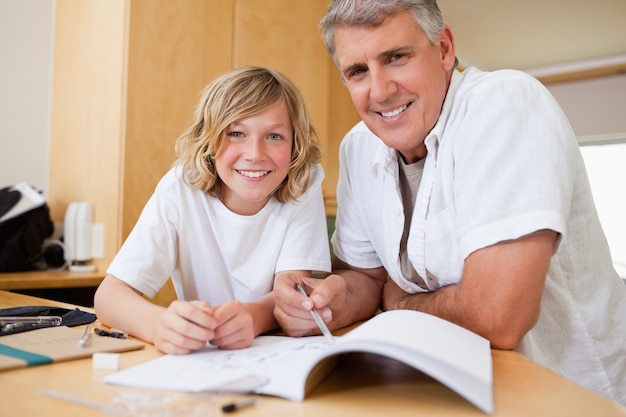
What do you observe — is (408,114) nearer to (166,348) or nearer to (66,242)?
(166,348)

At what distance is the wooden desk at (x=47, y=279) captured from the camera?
75.9 inches

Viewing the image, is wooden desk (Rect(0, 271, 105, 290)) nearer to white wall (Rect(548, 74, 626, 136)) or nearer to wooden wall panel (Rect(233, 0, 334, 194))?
wooden wall panel (Rect(233, 0, 334, 194))

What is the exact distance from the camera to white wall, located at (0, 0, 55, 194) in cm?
261

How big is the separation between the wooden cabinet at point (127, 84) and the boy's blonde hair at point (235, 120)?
1.07 meters

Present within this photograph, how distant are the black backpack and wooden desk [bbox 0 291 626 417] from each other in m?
1.72

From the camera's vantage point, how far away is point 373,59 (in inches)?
43.3

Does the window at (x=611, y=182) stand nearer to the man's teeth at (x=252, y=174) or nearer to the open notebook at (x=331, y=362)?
the man's teeth at (x=252, y=174)

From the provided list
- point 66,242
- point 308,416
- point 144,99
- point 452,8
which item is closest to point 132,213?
point 66,242

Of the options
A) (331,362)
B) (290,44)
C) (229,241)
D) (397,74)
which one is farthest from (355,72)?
(290,44)

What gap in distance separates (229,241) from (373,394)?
76cm

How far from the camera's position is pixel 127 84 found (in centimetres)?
232

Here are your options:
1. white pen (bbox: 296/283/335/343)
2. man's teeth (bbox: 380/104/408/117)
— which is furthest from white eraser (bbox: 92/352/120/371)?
man's teeth (bbox: 380/104/408/117)

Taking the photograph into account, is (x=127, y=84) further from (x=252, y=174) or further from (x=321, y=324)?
(x=321, y=324)

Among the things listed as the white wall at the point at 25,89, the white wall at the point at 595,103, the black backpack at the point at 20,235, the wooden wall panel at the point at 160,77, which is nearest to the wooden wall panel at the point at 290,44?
the wooden wall panel at the point at 160,77
